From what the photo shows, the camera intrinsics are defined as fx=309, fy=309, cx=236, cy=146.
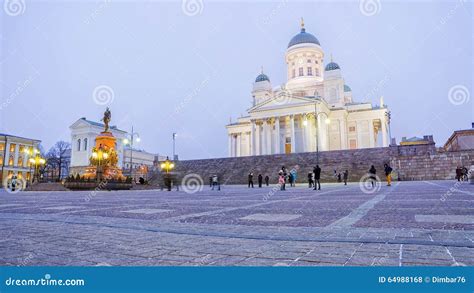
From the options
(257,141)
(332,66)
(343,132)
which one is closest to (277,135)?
(257,141)

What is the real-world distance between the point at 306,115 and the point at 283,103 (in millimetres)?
4787

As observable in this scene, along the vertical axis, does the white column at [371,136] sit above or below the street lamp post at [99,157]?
above

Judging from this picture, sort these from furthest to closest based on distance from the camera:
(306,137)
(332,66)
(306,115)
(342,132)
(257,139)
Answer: (332,66) < (342,132) < (257,139) < (306,137) < (306,115)

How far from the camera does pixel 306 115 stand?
177 feet

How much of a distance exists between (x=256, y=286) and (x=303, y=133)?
5727 cm

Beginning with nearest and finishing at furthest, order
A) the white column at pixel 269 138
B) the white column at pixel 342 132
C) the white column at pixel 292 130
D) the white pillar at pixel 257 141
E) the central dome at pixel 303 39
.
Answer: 1. the white column at pixel 292 130
2. the white pillar at pixel 257 141
3. the white column at pixel 269 138
4. the white column at pixel 342 132
5. the central dome at pixel 303 39

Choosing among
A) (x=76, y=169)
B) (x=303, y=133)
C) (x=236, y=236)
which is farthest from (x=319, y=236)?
(x=76, y=169)

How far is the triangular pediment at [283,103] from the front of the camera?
2105 inches

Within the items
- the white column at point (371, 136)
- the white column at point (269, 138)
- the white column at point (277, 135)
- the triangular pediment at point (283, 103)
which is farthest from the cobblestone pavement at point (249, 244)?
the white column at point (371, 136)

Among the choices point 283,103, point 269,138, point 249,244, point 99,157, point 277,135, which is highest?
point 283,103

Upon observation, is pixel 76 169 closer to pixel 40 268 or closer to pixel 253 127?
pixel 253 127

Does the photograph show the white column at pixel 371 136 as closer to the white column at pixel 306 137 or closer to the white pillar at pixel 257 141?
the white column at pixel 306 137

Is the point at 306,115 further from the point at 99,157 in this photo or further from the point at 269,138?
the point at 99,157

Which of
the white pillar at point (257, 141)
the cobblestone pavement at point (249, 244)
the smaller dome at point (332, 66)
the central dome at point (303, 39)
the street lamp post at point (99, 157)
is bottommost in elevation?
the cobblestone pavement at point (249, 244)
